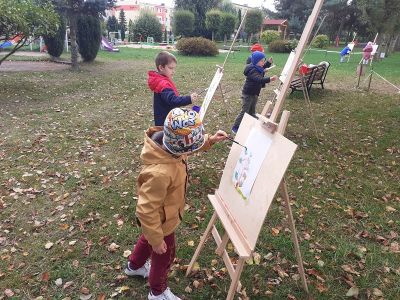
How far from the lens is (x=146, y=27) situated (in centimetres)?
4788

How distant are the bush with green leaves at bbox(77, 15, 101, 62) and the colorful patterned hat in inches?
747

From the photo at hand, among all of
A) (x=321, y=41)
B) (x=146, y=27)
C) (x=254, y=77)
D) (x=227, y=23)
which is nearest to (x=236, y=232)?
(x=254, y=77)

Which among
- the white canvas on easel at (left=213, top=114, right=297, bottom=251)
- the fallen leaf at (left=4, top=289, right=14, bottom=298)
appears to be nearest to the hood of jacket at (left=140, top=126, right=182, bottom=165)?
the white canvas on easel at (left=213, top=114, right=297, bottom=251)

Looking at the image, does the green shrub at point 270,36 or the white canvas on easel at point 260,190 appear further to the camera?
the green shrub at point 270,36

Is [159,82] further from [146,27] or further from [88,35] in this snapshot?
[146,27]

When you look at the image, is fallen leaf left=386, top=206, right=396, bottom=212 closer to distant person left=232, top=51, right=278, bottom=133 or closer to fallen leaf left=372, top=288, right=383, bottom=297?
fallen leaf left=372, top=288, right=383, bottom=297

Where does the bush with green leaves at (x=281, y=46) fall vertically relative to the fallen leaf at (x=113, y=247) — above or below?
above

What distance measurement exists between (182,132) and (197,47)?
81.8 ft

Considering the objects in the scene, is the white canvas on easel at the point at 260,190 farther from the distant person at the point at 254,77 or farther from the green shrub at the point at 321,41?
the green shrub at the point at 321,41

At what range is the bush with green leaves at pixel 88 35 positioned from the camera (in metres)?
19.3

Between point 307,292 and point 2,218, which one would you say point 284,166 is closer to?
point 307,292

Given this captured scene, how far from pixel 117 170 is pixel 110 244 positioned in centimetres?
217

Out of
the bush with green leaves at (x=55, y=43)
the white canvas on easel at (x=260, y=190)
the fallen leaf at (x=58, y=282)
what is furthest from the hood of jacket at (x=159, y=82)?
the bush with green leaves at (x=55, y=43)

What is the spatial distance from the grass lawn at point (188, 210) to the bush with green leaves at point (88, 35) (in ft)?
35.5
